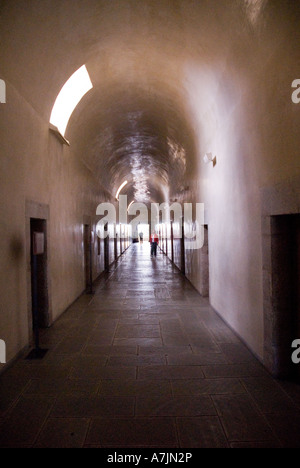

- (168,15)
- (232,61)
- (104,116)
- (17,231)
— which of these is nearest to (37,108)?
(17,231)

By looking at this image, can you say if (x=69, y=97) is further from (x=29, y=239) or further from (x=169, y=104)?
(x=29, y=239)

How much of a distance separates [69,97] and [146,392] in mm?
6116

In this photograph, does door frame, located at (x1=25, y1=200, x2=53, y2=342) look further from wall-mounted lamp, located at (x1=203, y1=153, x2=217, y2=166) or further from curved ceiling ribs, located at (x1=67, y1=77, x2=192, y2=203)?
wall-mounted lamp, located at (x1=203, y1=153, x2=217, y2=166)

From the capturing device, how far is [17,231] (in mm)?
4590

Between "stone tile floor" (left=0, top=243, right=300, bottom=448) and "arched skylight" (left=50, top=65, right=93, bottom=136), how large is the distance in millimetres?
4355

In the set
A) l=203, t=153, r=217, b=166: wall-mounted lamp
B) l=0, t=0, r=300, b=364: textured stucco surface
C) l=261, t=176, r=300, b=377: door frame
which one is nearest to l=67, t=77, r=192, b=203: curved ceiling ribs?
l=0, t=0, r=300, b=364: textured stucco surface

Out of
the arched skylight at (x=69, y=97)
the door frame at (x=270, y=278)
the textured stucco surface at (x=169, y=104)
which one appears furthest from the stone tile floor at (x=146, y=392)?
the arched skylight at (x=69, y=97)

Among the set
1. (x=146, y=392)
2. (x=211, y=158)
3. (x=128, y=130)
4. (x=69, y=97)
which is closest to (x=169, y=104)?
(x=211, y=158)

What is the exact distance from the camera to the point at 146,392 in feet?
11.6

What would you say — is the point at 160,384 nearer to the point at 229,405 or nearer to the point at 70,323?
the point at 229,405

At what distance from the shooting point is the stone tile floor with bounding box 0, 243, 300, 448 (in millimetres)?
2756

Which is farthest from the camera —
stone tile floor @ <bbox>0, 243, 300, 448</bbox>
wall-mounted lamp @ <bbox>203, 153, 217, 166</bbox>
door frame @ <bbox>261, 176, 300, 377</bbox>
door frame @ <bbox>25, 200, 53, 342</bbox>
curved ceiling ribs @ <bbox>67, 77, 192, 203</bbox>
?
curved ceiling ribs @ <bbox>67, 77, 192, 203</bbox>

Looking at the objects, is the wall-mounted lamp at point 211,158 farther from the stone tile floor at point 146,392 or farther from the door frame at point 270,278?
the stone tile floor at point 146,392
